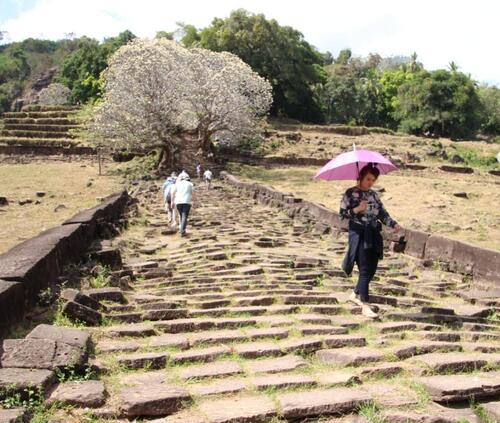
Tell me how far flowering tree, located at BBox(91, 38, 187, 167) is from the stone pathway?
20.0 m

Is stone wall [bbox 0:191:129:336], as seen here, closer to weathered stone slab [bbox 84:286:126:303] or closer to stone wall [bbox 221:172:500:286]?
weathered stone slab [bbox 84:286:126:303]

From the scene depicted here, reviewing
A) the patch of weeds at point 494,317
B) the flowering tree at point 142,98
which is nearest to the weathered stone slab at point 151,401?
the patch of weeds at point 494,317

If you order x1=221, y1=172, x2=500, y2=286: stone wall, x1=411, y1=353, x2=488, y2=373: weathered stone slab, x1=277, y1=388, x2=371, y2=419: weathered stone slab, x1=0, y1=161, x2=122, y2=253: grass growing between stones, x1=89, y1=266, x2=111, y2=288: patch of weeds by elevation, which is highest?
x1=221, y1=172, x2=500, y2=286: stone wall

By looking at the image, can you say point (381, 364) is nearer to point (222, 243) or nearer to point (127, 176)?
point (222, 243)

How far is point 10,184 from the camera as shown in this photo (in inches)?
1034

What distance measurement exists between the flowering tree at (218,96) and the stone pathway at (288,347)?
2093 cm

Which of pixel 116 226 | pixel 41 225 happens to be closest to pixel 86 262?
pixel 116 226

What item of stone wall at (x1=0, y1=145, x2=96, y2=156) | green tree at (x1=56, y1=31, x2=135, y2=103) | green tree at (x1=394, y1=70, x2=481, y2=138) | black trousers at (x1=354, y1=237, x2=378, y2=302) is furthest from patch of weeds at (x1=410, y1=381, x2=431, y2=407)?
green tree at (x1=56, y1=31, x2=135, y2=103)

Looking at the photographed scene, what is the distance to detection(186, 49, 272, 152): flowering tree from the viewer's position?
93.9ft

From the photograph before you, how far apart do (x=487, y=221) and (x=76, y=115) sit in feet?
138

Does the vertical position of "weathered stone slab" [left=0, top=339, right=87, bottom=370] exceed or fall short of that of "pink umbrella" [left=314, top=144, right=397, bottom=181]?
it falls short

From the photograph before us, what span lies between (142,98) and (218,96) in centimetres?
369

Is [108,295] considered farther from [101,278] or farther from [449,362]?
[449,362]

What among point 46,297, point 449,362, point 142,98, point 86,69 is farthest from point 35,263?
point 86,69
